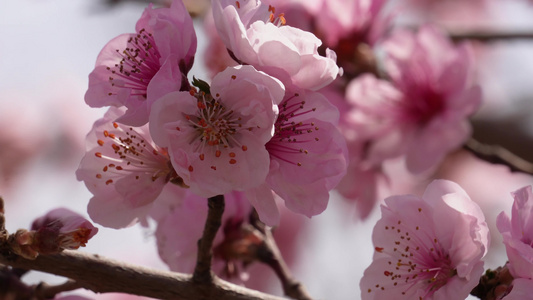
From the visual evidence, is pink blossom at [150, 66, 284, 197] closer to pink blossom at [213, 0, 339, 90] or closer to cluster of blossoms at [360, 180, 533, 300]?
pink blossom at [213, 0, 339, 90]

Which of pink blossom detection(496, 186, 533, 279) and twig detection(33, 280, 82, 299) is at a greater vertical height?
pink blossom detection(496, 186, 533, 279)

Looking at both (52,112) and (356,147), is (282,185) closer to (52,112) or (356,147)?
(356,147)

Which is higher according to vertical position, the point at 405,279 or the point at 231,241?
the point at 405,279

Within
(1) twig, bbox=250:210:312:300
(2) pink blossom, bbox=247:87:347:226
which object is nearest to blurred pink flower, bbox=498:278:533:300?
(2) pink blossom, bbox=247:87:347:226

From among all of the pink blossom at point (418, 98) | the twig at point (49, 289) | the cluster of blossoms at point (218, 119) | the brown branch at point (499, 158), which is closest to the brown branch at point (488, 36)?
the pink blossom at point (418, 98)

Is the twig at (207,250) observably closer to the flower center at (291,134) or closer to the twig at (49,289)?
the flower center at (291,134)

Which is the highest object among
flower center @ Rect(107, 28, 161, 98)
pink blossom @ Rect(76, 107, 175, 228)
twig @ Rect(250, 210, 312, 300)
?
flower center @ Rect(107, 28, 161, 98)

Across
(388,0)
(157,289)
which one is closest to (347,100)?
(388,0)
